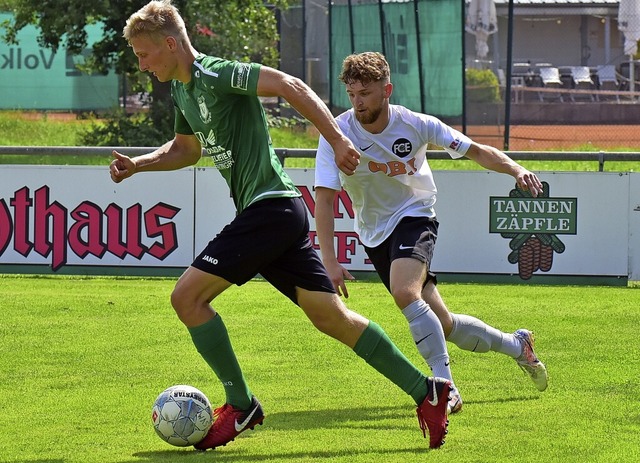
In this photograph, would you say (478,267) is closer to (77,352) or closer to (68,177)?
(68,177)

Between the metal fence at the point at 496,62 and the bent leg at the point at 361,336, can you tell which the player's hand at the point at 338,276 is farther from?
the metal fence at the point at 496,62

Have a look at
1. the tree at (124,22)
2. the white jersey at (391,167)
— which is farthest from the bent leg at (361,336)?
the tree at (124,22)

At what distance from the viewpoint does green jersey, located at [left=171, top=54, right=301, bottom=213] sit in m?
5.88

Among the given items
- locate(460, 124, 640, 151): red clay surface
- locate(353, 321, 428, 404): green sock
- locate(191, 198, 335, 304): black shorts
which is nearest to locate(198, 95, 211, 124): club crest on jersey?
locate(191, 198, 335, 304): black shorts

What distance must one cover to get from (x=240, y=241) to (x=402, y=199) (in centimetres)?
162

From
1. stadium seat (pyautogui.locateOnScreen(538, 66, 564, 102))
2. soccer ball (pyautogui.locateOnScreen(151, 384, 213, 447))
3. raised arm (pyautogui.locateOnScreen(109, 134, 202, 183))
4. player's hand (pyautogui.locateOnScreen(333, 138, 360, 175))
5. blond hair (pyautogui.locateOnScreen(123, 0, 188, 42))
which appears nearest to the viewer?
player's hand (pyautogui.locateOnScreen(333, 138, 360, 175))

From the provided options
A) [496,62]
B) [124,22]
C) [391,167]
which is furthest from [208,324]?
[124,22]

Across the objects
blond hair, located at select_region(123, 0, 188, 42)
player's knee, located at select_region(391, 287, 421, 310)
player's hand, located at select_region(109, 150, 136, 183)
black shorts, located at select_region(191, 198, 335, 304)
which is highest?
blond hair, located at select_region(123, 0, 188, 42)

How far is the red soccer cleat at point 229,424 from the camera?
5.99 m

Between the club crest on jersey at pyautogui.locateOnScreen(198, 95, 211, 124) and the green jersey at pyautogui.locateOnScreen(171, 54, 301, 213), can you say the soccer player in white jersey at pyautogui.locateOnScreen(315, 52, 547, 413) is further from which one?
the club crest on jersey at pyautogui.locateOnScreen(198, 95, 211, 124)

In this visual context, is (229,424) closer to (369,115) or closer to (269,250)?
(269,250)

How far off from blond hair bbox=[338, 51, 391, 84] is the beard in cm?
20

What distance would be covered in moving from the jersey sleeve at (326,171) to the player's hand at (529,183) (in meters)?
0.98

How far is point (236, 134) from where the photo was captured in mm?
5918
